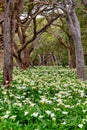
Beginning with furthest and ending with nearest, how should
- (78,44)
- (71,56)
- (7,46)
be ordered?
(71,56) < (78,44) < (7,46)

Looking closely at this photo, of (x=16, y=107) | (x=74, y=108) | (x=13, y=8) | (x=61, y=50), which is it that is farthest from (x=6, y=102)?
(x=61, y=50)

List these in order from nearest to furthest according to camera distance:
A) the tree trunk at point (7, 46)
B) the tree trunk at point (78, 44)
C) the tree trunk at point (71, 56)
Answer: the tree trunk at point (7, 46) < the tree trunk at point (78, 44) < the tree trunk at point (71, 56)

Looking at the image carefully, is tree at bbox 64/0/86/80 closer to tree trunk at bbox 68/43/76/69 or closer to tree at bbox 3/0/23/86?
tree at bbox 3/0/23/86

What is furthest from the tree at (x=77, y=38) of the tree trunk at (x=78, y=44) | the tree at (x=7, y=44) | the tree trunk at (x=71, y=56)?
the tree trunk at (x=71, y=56)

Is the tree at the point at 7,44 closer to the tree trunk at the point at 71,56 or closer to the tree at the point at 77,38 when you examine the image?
the tree at the point at 77,38

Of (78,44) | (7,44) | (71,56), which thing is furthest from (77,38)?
(71,56)

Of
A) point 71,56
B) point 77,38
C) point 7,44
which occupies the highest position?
point 77,38

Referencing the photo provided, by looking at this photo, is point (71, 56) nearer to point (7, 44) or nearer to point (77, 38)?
point (77, 38)

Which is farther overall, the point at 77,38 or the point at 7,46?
the point at 77,38

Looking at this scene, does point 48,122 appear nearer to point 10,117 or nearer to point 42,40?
point 10,117

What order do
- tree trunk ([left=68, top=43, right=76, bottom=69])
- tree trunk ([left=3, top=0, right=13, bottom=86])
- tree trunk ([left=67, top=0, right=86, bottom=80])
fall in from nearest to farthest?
tree trunk ([left=3, top=0, right=13, bottom=86]), tree trunk ([left=67, top=0, right=86, bottom=80]), tree trunk ([left=68, top=43, right=76, bottom=69])

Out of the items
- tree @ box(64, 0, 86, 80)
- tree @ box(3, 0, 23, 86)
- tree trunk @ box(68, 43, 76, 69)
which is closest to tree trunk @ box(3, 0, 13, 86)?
tree @ box(3, 0, 23, 86)

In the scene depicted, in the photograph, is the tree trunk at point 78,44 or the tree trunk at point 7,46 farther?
the tree trunk at point 78,44

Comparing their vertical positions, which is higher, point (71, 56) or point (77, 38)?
point (77, 38)
